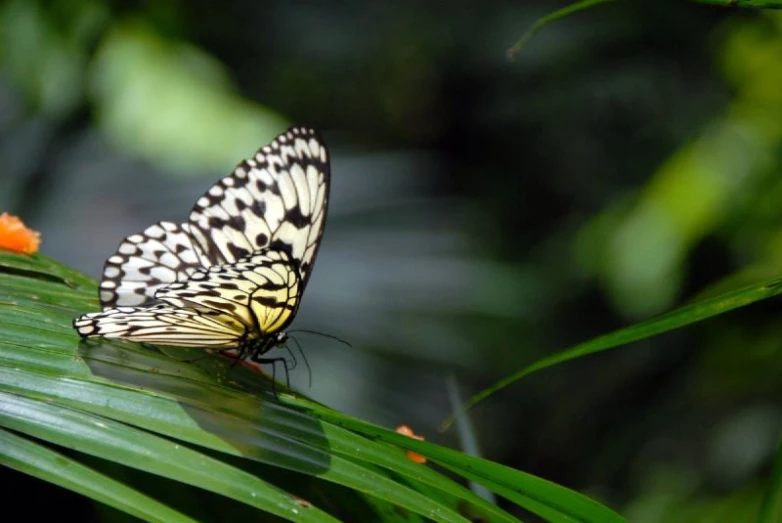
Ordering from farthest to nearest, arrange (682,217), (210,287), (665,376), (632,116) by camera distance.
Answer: (632,116)
(665,376)
(682,217)
(210,287)

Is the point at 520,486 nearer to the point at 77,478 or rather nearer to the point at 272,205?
the point at 77,478

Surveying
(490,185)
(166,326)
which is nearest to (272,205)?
(166,326)

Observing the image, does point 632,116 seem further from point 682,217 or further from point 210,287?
point 210,287

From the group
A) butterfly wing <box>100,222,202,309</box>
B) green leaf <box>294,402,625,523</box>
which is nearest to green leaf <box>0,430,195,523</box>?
green leaf <box>294,402,625,523</box>

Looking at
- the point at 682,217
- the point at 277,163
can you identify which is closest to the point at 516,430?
the point at 682,217

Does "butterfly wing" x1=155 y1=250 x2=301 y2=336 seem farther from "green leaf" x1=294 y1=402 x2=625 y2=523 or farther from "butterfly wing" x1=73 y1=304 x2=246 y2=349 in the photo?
"green leaf" x1=294 y1=402 x2=625 y2=523

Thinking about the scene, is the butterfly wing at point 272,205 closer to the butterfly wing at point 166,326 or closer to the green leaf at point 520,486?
the butterfly wing at point 166,326
